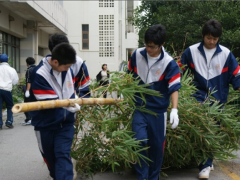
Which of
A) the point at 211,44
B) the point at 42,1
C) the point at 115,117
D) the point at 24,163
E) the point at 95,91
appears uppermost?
the point at 42,1

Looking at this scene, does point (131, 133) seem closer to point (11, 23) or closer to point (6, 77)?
point (6, 77)

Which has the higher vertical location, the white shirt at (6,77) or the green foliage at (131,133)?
the white shirt at (6,77)

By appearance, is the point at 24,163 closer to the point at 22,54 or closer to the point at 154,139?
the point at 154,139

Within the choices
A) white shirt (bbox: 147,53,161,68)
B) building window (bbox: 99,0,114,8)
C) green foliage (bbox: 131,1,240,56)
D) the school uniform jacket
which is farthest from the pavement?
building window (bbox: 99,0,114,8)

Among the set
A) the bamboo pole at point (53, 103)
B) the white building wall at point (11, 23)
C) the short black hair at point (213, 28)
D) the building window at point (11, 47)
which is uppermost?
the white building wall at point (11, 23)

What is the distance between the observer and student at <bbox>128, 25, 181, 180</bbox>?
4.57m

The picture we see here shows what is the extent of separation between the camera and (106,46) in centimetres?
3291

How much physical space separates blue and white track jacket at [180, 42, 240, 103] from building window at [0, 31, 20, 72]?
14.0 metres

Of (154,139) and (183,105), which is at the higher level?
(183,105)

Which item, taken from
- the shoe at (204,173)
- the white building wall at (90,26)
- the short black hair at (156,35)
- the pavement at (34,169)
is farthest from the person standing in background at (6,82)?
the white building wall at (90,26)

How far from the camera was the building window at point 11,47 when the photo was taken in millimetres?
19062

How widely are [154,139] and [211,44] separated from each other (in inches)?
65.5

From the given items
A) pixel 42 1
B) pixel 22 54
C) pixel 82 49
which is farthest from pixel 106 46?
pixel 42 1

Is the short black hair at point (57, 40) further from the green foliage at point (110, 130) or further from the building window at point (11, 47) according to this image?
the building window at point (11, 47)
